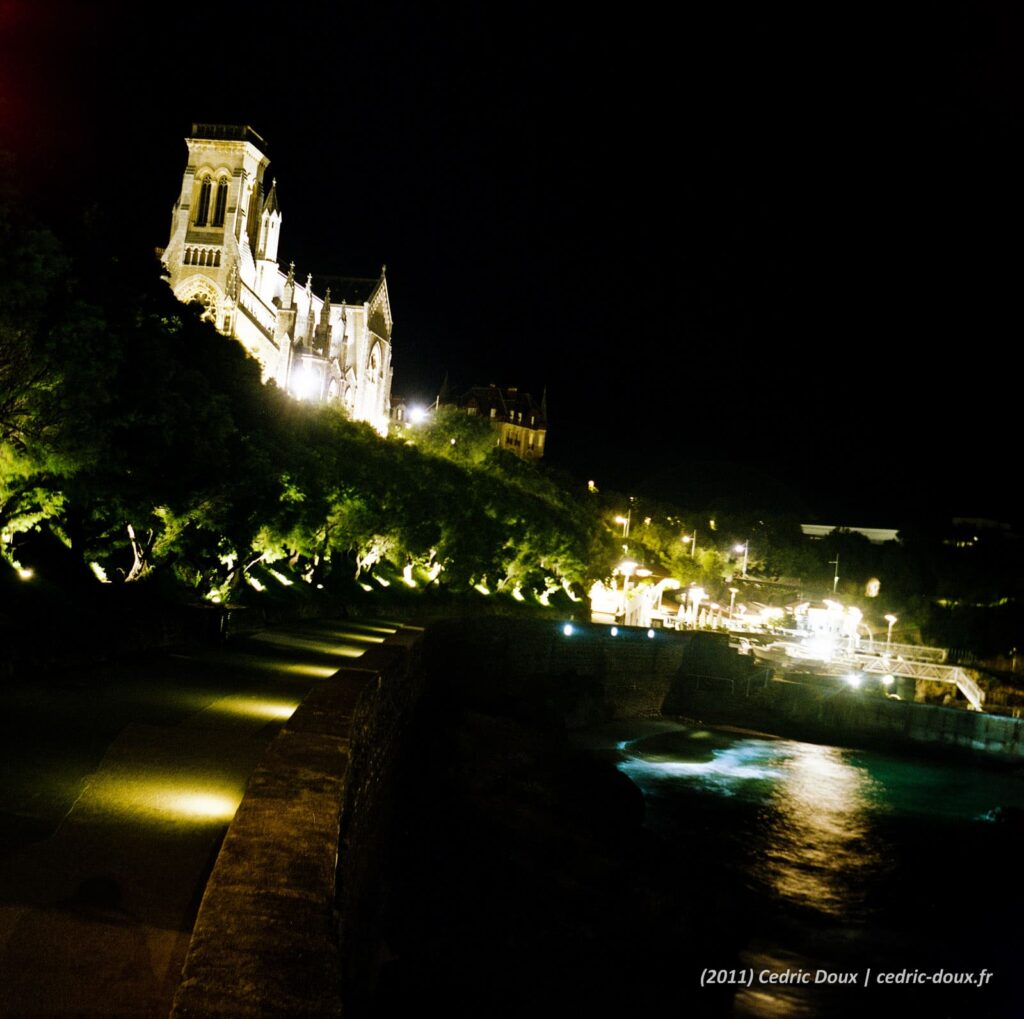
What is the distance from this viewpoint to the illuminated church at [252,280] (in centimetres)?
9431

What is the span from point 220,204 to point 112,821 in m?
99.3

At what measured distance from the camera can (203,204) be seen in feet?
321

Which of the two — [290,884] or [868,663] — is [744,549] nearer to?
[868,663]

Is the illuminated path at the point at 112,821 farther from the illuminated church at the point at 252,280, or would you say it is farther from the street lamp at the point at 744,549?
the street lamp at the point at 744,549

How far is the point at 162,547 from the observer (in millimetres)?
27734

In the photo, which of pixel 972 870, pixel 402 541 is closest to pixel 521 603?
pixel 402 541

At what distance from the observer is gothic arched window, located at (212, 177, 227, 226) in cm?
9731

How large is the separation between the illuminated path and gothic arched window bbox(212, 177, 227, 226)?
88378 millimetres

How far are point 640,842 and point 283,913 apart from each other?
19541mm

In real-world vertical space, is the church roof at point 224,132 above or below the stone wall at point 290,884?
above

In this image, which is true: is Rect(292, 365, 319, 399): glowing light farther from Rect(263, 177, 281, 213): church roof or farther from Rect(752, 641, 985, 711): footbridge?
Rect(752, 641, 985, 711): footbridge

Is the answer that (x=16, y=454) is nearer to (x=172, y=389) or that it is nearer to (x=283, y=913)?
(x=172, y=389)

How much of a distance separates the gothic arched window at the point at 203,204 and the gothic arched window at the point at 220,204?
0.80m

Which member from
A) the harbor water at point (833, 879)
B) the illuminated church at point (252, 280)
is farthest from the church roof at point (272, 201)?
the harbor water at point (833, 879)
